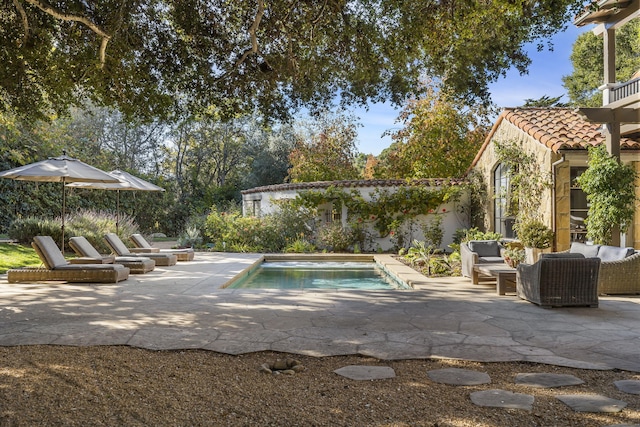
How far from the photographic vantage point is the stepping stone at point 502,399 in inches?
129

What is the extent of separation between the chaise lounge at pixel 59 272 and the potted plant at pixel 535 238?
28.1 feet

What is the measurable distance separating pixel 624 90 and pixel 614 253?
3372 mm

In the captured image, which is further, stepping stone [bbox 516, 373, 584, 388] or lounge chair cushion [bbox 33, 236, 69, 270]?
lounge chair cushion [bbox 33, 236, 69, 270]

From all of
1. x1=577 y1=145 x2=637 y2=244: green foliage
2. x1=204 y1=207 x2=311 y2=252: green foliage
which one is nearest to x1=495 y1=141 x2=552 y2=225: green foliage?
x1=577 y1=145 x2=637 y2=244: green foliage

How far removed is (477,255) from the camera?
9.32 m

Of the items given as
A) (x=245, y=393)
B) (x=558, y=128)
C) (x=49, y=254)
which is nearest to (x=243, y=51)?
(x=49, y=254)

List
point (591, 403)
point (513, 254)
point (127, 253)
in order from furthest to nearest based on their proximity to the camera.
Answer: point (127, 253) < point (513, 254) < point (591, 403)

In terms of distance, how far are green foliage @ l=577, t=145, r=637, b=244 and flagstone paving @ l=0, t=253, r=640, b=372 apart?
76.0 inches

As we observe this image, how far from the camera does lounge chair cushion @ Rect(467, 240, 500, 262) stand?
10.5 meters

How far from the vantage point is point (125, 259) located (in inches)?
434

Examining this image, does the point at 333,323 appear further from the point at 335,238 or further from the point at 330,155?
the point at 330,155

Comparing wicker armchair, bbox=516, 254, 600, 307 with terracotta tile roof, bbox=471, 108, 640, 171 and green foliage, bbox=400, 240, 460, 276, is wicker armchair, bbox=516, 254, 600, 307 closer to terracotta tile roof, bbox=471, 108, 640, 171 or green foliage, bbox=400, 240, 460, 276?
green foliage, bbox=400, 240, 460, 276

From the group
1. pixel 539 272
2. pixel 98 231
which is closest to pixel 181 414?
pixel 539 272

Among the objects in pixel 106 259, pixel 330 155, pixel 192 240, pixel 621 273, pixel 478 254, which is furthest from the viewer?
pixel 330 155
